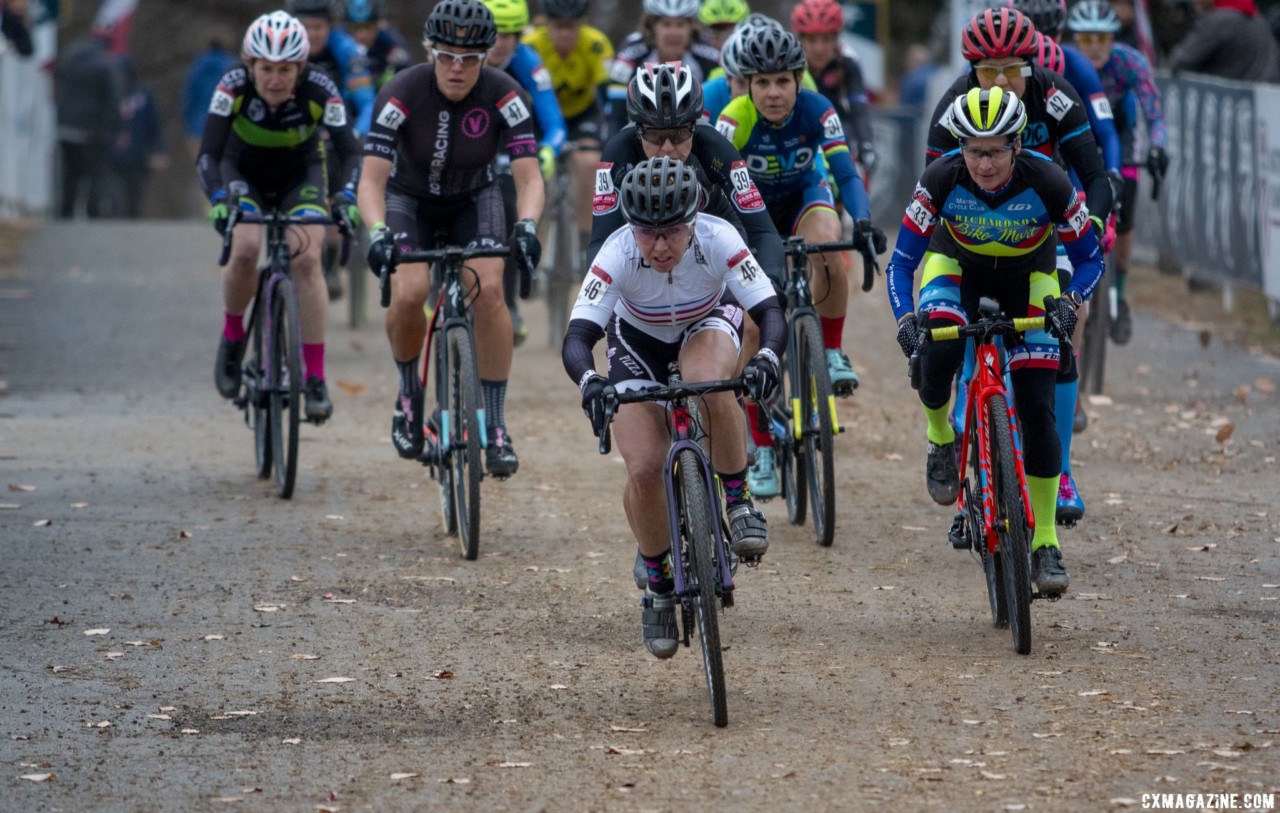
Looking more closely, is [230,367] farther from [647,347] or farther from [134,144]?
[134,144]

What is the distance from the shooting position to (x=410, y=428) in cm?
962

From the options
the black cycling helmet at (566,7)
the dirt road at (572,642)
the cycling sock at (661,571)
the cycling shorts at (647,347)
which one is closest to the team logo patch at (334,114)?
the dirt road at (572,642)

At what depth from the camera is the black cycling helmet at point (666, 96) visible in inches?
299

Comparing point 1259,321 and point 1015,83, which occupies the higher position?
point 1015,83

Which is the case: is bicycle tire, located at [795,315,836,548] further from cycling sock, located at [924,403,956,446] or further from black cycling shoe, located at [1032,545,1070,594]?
black cycling shoe, located at [1032,545,1070,594]

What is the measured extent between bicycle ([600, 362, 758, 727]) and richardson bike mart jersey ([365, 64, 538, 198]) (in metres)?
3.23

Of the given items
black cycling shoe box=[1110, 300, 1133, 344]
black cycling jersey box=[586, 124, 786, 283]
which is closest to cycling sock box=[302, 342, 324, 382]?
black cycling jersey box=[586, 124, 786, 283]

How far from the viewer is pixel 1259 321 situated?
16453mm

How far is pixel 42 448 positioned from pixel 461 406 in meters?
3.67

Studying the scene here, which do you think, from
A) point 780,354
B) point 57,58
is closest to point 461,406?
point 780,354

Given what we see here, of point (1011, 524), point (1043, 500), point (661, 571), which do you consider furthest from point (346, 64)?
point (1011, 524)

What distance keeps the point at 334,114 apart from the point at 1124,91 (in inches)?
190

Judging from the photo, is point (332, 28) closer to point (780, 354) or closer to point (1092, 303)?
point (1092, 303)

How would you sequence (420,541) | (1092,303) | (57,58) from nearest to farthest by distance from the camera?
1. (420,541)
2. (1092,303)
3. (57,58)
